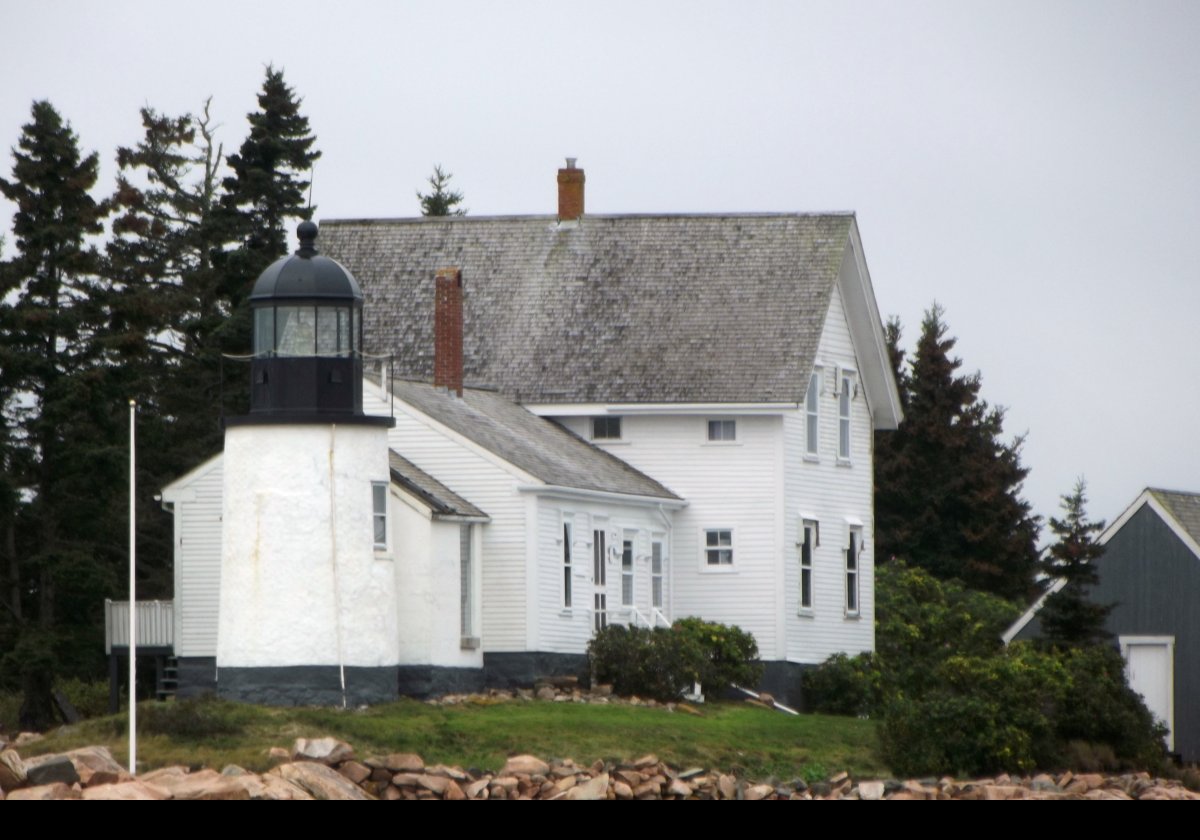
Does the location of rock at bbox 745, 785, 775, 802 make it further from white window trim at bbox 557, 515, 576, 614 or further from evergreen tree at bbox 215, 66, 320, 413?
evergreen tree at bbox 215, 66, 320, 413

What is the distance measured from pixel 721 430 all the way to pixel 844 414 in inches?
119

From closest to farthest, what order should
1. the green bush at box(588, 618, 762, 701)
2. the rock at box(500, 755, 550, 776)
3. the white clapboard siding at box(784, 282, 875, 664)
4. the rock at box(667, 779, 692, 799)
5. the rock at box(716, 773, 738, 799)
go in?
the rock at box(500, 755, 550, 776)
the rock at box(667, 779, 692, 799)
the rock at box(716, 773, 738, 799)
the green bush at box(588, 618, 762, 701)
the white clapboard siding at box(784, 282, 875, 664)

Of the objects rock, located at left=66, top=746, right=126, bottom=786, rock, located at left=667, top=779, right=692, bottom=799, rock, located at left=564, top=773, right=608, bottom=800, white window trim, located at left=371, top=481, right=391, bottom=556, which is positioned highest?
white window trim, located at left=371, top=481, right=391, bottom=556

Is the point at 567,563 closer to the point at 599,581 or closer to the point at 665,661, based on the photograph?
the point at 599,581

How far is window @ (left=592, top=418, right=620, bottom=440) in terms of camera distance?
42781 millimetres

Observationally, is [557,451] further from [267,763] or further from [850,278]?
[267,763]

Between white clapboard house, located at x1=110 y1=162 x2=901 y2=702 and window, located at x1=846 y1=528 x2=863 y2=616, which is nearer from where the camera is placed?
white clapboard house, located at x1=110 y1=162 x2=901 y2=702

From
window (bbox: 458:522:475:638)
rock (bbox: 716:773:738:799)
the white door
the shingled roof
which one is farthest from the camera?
the shingled roof

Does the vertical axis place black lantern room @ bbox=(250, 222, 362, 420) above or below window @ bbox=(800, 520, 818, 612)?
above

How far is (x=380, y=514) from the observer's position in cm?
3484

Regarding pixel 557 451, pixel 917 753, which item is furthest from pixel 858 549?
pixel 917 753

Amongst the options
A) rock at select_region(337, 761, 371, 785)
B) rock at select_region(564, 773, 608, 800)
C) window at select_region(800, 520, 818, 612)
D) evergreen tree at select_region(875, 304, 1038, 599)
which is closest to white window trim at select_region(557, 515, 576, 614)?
window at select_region(800, 520, 818, 612)

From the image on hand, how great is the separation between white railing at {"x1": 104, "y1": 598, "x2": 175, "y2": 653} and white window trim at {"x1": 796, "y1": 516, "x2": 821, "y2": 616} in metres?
10.1

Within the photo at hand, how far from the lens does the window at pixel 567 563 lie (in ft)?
126
